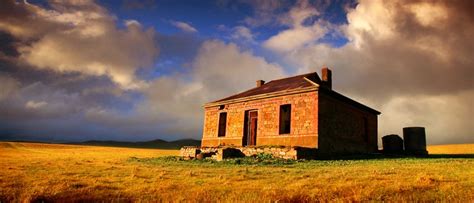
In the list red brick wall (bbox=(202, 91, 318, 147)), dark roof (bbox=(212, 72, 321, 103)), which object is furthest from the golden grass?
red brick wall (bbox=(202, 91, 318, 147))

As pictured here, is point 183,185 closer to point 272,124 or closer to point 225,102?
point 272,124

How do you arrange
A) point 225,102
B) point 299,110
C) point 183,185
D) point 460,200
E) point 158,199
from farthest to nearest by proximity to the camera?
1. point 225,102
2. point 299,110
3. point 183,185
4. point 158,199
5. point 460,200

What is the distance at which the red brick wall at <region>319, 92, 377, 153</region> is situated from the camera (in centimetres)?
1898

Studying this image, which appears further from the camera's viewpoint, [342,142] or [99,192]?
[342,142]

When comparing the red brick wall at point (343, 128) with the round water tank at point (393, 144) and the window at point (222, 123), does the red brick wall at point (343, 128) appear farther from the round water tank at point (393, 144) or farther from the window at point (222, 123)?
the window at point (222, 123)

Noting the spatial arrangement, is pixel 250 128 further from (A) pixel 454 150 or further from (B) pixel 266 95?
(A) pixel 454 150

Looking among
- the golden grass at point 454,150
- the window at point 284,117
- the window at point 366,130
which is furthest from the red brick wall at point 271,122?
the golden grass at point 454,150

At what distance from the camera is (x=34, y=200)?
626cm

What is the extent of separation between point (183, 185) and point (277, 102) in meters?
13.2

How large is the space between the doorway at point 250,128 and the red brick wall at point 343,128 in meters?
4.80

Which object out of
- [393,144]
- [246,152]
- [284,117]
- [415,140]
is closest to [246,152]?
[246,152]

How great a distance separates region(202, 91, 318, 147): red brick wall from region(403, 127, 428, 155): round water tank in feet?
36.5

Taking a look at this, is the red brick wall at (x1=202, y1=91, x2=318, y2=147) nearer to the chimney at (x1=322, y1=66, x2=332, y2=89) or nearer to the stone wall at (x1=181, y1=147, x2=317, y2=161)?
the stone wall at (x1=181, y1=147, x2=317, y2=161)

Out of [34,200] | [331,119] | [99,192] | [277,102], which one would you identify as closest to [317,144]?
[331,119]
